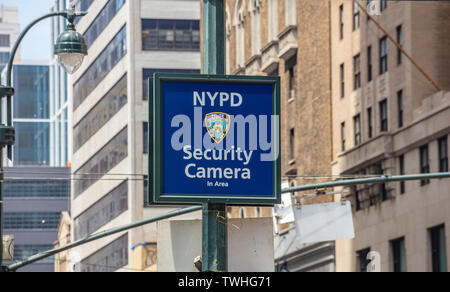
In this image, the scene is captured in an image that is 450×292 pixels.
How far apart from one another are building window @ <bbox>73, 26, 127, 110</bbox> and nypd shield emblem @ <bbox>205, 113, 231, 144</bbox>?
86.6 metres

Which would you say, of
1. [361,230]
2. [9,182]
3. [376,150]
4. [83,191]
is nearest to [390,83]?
[376,150]

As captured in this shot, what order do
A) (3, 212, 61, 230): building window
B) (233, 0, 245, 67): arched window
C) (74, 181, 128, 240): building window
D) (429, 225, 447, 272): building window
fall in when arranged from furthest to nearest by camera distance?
(3, 212, 61, 230): building window → (74, 181, 128, 240): building window → (233, 0, 245, 67): arched window → (429, 225, 447, 272): building window

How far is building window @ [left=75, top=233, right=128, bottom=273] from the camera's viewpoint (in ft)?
320

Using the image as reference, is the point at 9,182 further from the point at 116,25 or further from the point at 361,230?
the point at 361,230

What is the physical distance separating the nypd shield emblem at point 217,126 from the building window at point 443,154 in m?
43.9

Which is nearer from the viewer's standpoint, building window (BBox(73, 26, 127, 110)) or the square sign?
the square sign

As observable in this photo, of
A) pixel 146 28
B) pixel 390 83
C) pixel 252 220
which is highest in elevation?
pixel 146 28

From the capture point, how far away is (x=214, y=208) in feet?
35.3

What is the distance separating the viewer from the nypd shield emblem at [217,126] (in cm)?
1060

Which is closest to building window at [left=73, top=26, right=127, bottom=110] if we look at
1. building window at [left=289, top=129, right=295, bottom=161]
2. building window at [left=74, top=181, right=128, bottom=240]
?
building window at [left=74, top=181, right=128, bottom=240]

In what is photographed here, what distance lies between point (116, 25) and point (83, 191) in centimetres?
2087

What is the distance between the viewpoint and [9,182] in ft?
539

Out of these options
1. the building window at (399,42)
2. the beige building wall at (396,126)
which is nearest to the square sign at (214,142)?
the beige building wall at (396,126)

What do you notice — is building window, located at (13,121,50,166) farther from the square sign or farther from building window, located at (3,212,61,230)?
the square sign
